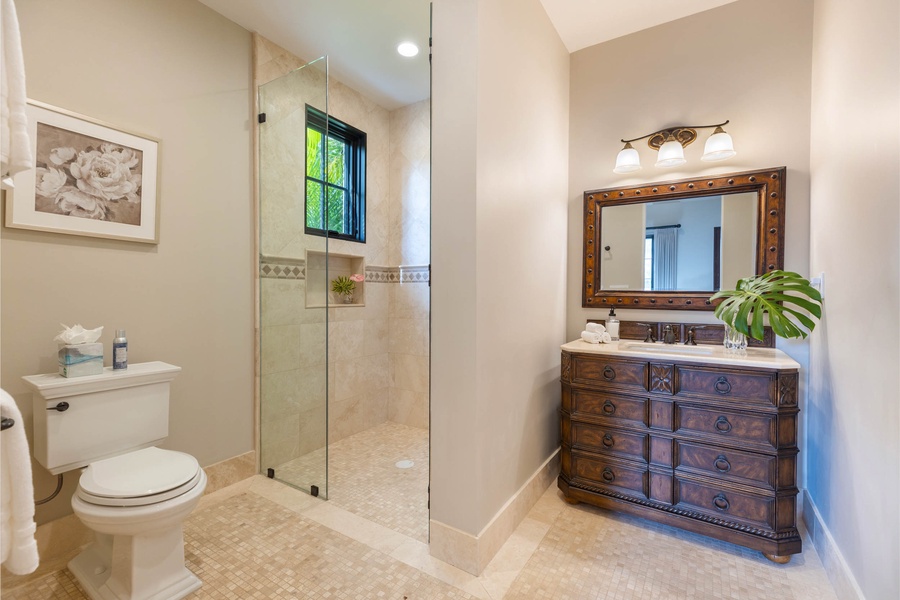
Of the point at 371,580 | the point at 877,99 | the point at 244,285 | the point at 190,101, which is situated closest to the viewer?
the point at 877,99

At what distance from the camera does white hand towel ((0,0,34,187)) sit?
77cm

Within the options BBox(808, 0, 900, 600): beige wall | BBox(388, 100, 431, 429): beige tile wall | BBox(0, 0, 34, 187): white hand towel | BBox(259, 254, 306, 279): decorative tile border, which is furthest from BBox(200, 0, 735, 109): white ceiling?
BBox(0, 0, 34, 187): white hand towel

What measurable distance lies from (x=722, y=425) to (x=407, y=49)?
9.17 ft

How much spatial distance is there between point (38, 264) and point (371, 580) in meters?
1.91

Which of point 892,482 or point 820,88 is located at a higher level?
point 820,88

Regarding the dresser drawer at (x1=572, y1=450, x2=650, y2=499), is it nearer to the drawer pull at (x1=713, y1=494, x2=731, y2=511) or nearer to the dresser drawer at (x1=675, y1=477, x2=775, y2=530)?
the dresser drawer at (x1=675, y1=477, x2=775, y2=530)

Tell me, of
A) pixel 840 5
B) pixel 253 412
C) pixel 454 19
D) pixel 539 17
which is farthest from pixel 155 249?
pixel 840 5

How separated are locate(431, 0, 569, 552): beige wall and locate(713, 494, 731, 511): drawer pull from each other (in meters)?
0.86

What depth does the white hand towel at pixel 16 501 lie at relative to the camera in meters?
0.75

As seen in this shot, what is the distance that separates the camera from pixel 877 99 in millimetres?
1310

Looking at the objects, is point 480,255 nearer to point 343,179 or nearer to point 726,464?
point 726,464

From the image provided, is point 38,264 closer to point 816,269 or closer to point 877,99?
point 877,99

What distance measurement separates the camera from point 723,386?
1.82m

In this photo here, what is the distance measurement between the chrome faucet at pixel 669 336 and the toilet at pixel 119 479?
7.91ft
